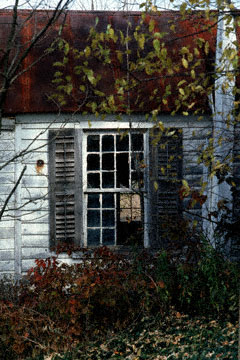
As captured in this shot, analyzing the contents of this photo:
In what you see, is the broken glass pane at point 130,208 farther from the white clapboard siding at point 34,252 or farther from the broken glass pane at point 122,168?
the white clapboard siding at point 34,252

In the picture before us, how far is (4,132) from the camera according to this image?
25.5 ft

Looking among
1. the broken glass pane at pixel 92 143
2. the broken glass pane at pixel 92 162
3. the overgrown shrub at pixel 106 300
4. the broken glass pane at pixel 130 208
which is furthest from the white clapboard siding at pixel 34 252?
the broken glass pane at pixel 92 143

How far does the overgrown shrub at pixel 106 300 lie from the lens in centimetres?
590

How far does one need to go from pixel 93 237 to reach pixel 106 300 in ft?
7.56

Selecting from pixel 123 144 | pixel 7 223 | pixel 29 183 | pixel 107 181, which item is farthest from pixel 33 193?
pixel 123 144

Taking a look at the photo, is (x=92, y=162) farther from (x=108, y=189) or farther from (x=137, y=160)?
(x=137, y=160)

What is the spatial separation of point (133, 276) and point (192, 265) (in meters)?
0.79

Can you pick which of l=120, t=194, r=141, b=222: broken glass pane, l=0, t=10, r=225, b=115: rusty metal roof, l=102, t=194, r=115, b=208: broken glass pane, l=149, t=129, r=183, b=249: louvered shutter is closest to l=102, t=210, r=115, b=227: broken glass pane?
l=102, t=194, r=115, b=208: broken glass pane

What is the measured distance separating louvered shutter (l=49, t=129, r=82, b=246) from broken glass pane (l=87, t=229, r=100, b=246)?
15.8 inches

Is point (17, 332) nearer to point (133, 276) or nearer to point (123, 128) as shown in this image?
point (133, 276)

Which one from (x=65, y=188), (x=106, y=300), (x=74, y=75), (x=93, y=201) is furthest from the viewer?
(x=93, y=201)

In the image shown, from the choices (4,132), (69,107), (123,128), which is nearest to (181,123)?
(123,128)

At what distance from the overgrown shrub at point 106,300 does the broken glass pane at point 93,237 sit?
1562 mm

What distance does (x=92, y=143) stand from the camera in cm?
826
